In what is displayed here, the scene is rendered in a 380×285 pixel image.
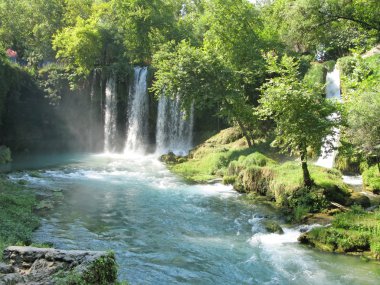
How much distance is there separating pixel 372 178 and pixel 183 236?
437 inches

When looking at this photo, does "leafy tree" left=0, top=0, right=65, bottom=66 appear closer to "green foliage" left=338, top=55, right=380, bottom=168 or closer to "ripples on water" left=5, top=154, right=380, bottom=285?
"ripples on water" left=5, top=154, right=380, bottom=285

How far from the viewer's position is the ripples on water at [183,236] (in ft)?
36.5

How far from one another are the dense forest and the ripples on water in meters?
1.40

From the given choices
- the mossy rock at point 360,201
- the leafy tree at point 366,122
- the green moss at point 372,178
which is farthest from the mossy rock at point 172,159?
the leafy tree at point 366,122

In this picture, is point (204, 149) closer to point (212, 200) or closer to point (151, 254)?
point (212, 200)

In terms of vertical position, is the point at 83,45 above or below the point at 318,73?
above

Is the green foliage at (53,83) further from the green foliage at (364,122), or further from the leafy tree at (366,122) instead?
the leafy tree at (366,122)

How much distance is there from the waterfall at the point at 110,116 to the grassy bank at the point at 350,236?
2941cm

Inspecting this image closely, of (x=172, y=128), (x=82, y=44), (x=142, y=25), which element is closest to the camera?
(x=172, y=128)

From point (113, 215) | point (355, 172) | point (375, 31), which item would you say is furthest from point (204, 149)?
point (375, 31)

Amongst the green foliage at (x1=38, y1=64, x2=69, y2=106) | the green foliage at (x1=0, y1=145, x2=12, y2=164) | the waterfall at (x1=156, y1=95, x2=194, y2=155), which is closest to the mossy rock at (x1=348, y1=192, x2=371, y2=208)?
the waterfall at (x1=156, y1=95, x2=194, y2=155)

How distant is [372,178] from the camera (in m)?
20.1

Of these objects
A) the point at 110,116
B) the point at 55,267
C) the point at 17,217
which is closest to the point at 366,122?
the point at 55,267

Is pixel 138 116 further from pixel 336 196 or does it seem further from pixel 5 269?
pixel 5 269
